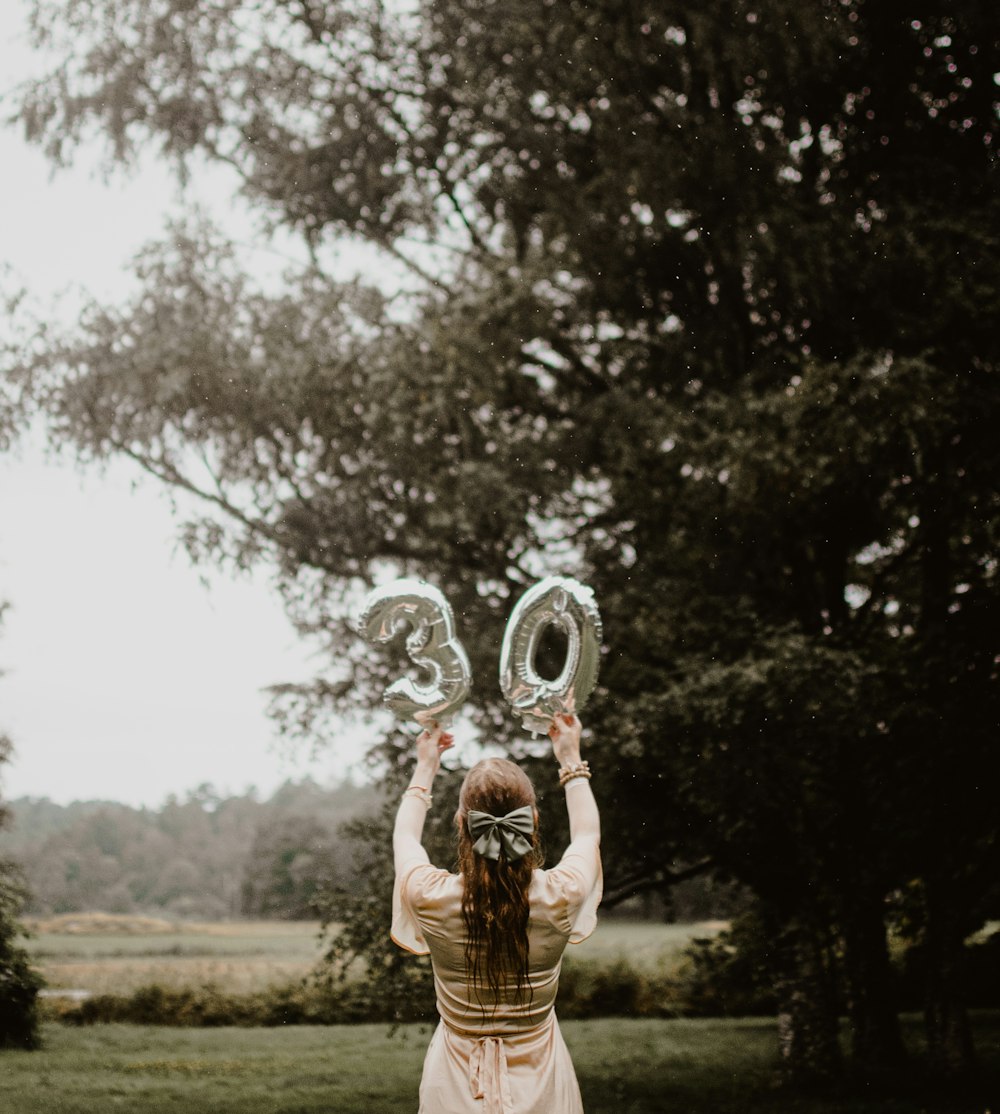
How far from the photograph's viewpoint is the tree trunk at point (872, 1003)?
→ 10586 mm

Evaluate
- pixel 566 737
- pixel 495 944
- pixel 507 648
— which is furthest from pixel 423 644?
pixel 495 944

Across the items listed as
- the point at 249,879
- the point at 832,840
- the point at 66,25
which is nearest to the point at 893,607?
the point at 832,840

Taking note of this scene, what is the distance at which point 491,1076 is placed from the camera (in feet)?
7.68

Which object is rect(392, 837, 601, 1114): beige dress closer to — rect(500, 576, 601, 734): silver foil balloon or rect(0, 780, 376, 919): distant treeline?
rect(500, 576, 601, 734): silver foil balloon

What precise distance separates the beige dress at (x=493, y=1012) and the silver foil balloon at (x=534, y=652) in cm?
56

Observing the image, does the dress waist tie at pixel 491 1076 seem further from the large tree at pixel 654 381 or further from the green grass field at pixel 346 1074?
the green grass field at pixel 346 1074

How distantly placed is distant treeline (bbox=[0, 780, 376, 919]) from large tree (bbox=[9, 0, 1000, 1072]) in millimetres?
8998

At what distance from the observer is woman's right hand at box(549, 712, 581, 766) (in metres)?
2.69

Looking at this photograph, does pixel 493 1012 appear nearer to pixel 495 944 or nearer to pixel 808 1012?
pixel 495 944

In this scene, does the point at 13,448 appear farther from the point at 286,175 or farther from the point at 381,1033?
the point at 381,1033

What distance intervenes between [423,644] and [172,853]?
68.0 ft

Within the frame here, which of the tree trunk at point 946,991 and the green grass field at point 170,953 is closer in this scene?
the tree trunk at point 946,991

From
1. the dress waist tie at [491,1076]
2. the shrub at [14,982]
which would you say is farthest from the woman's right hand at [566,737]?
the shrub at [14,982]

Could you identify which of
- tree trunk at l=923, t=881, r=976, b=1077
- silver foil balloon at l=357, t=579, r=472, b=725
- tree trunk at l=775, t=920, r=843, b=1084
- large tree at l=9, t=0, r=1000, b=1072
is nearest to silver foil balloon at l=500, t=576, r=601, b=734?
silver foil balloon at l=357, t=579, r=472, b=725
